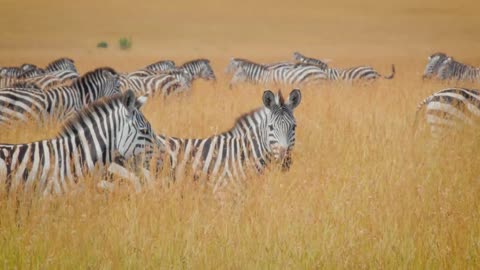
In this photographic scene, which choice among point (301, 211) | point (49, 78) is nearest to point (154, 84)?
point (49, 78)

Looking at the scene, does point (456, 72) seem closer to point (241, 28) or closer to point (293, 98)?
point (293, 98)

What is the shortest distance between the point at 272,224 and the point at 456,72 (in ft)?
48.6

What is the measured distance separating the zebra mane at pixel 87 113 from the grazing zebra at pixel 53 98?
4.23m

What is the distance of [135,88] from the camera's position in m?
13.3

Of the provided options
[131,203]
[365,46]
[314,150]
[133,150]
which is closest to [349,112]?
[314,150]

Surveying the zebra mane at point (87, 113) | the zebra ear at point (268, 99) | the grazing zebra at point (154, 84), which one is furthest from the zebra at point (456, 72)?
the zebra mane at point (87, 113)

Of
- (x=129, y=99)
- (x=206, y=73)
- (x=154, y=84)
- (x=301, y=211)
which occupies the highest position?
(x=206, y=73)

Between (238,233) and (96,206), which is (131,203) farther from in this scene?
(238,233)

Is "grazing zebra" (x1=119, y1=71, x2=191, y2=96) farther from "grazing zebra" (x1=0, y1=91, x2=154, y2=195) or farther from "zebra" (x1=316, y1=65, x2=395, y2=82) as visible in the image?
"grazing zebra" (x1=0, y1=91, x2=154, y2=195)

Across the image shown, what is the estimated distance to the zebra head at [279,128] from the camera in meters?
5.59

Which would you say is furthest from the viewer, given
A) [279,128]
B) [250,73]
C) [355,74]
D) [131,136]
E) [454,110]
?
[250,73]

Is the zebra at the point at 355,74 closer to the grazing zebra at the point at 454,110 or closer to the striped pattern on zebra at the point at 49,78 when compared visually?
the striped pattern on zebra at the point at 49,78

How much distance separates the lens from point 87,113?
5.50m

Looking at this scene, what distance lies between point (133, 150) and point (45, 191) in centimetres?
90
